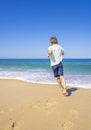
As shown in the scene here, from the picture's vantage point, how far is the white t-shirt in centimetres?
487

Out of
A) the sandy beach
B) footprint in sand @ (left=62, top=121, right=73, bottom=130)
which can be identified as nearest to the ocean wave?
the sandy beach

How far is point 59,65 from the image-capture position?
16.1 feet

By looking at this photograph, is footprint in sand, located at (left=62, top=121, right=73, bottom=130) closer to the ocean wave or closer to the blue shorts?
the blue shorts

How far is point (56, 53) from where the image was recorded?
4883 millimetres

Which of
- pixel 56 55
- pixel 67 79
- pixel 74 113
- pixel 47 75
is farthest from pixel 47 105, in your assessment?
pixel 47 75

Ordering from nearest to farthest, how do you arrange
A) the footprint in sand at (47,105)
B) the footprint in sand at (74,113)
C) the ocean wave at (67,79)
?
the footprint in sand at (74,113)
the footprint in sand at (47,105)
the ocean wave at (67,79)

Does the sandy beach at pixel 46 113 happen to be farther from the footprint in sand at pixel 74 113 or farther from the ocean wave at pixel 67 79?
the ocean wave at pixel 67 79

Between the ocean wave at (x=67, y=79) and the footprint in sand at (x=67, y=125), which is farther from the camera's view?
the ocean wave at (x=67, y=79)

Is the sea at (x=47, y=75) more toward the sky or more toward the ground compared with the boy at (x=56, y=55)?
more toward the ground

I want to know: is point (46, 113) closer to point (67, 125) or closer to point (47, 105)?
point (47, 105)

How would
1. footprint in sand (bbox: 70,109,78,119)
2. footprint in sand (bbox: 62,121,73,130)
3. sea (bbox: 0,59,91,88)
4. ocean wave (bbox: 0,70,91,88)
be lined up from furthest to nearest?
sea (bbox: 0,59,91,88)
ocean wave (bbox: 0,70,91,88)
footprint in sand (bbox: 70,109,78,119)
footprint in sand (bbox: 62,121,73,130)

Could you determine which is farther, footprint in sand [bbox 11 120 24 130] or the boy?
the boy

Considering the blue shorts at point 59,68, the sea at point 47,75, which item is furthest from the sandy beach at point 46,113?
the sea at point 47,75

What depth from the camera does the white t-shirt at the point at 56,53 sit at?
487cm
